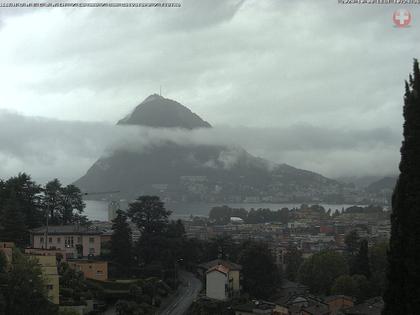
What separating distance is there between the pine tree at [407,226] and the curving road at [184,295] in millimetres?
20728

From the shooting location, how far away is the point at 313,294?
135 feet

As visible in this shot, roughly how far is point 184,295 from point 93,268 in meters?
5.66

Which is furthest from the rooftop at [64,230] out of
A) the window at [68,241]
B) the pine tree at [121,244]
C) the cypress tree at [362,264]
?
the cypress tree at [362,264]

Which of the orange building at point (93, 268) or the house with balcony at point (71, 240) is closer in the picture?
the orange building at point (93, 268)

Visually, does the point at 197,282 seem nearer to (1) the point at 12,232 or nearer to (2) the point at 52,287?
(1) the point at 12,232

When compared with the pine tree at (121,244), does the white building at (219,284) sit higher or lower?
lower

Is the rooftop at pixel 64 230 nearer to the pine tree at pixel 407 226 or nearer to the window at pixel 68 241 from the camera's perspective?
A: the window at pixel 68 241

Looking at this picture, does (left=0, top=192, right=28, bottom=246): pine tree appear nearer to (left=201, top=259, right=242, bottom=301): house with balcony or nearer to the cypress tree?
(left=201, top=259, right=242, bottom=301): house with balcony

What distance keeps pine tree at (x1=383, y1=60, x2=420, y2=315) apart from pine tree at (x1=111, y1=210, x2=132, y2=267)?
90.2 ft

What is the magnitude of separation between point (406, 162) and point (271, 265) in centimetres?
2811

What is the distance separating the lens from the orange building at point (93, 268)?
35781 millimetres

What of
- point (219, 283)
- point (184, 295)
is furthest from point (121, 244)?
point (219, 283)

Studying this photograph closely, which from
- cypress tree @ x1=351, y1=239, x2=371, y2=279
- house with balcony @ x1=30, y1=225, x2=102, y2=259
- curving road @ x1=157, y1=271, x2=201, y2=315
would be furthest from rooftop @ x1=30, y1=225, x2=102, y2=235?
cypress tree @ x1=351, y1=239, x2=371, y2=279

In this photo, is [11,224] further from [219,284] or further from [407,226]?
[407,226]
